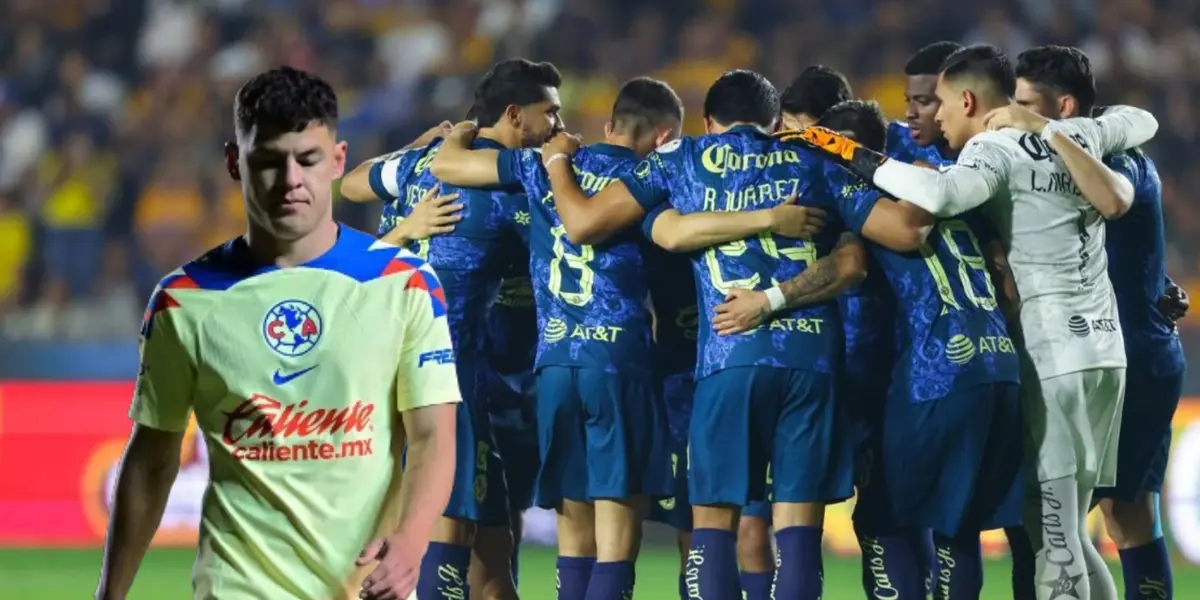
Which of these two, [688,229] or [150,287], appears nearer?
[688,229]

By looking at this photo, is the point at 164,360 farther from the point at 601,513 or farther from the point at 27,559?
the point at 27,559

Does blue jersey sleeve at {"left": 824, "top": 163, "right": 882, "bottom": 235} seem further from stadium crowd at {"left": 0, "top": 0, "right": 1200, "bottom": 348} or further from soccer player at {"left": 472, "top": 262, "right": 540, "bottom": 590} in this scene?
stadium crowd at {"left": 0, "top": 0, "right": 1200, "bottom": 348}

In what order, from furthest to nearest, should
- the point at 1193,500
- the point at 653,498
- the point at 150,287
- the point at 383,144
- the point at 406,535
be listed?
the point at 383,144
the point at 150,287
the point at 1193,500
the point at 653,498
the point at 406,535

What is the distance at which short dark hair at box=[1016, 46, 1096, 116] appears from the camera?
21.3 ft

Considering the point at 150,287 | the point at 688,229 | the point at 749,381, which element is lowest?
the point at 749,381

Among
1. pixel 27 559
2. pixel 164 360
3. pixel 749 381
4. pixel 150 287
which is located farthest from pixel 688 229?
pixel 150 287

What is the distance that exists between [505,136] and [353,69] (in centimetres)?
816

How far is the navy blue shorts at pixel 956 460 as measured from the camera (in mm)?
6293

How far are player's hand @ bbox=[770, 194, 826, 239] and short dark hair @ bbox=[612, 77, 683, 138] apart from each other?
32.1 inches

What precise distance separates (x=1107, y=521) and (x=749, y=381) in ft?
6.29

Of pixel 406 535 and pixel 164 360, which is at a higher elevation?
pixel 164 360

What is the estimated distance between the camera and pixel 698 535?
6.25 metres

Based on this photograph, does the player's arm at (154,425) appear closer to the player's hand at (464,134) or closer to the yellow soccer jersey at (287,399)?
the yellow soccer jersey at (287,399)

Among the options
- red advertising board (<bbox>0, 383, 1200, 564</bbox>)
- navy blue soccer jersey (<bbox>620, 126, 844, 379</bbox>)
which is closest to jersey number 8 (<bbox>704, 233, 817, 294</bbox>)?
navy blue soccer jersey (<bbox>620, 126, 844, 379</bbox>)
